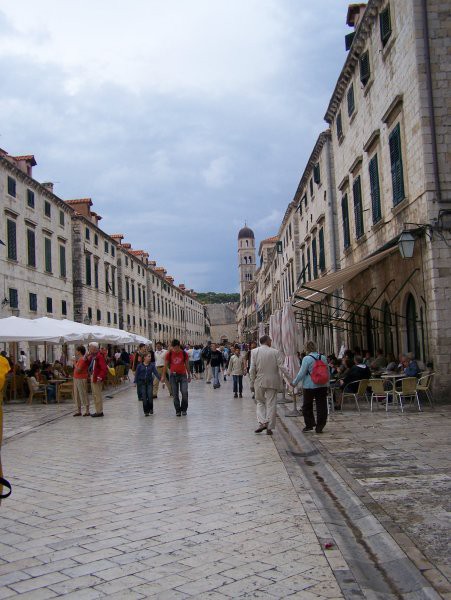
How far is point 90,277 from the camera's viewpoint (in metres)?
42.1

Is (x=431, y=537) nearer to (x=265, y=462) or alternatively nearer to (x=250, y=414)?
(x=265, y=462)

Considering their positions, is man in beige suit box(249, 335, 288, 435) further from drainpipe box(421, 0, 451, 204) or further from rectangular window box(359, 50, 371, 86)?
rectangular window box(359, 50, 371, 86)

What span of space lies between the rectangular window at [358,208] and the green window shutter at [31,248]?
1815 centimetres

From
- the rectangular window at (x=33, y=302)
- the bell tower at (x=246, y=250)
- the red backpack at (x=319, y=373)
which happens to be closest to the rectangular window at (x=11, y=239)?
the rectangular window at (x=33, y=302)

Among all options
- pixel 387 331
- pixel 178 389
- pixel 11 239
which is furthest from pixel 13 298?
pixel 387 331

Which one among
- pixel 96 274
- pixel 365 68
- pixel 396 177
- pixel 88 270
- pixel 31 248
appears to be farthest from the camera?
pixel 96 274

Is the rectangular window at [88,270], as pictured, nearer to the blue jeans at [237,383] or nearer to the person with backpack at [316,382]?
the blue jeans at [237,383]

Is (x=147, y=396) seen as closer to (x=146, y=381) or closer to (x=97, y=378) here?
(x=146, y=381)

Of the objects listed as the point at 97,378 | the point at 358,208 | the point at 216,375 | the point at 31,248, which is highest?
the point at 31,248

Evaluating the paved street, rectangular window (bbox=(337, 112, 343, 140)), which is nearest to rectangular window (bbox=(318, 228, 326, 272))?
rectangular window (bbox=(337, 112, 343, 140))

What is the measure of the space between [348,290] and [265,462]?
14.3 meters

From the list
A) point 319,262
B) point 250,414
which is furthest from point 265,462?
point 319,262

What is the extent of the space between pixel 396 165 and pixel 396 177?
292 millimetres

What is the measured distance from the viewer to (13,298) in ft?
94.8
